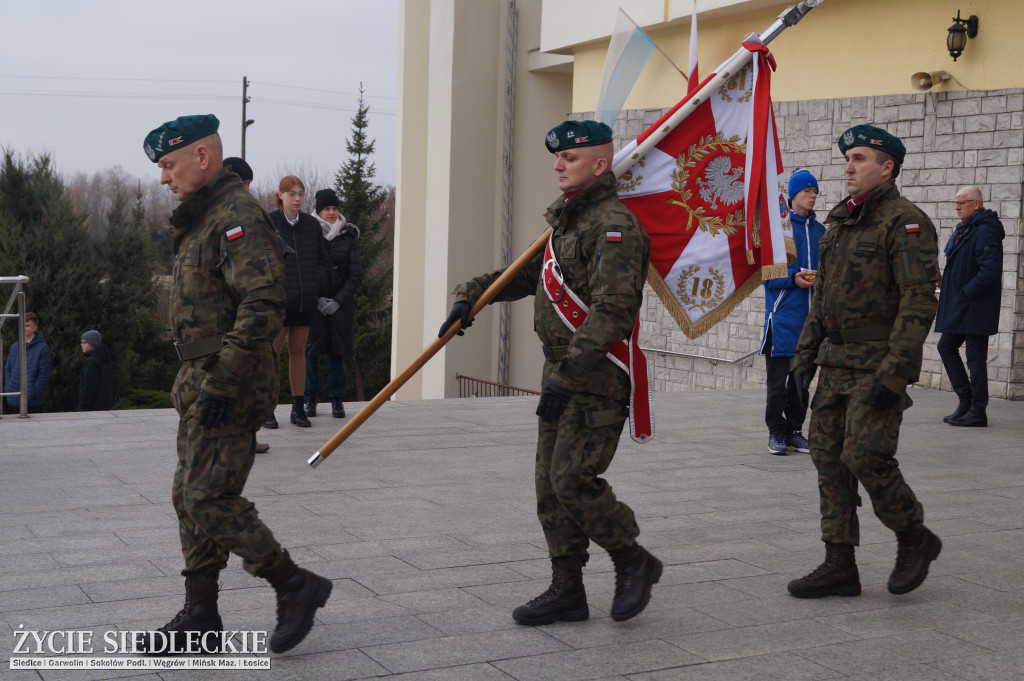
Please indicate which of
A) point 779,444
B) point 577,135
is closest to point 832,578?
point 577,135

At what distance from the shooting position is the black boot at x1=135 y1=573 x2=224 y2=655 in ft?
12.9

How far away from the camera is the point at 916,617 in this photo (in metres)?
4.55

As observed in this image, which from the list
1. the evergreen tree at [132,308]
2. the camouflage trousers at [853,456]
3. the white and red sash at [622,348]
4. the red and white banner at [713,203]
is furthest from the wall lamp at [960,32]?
the evergreen tree at [132,308]

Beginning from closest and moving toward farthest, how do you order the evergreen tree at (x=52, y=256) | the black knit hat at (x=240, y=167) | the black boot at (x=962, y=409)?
1. the black knit hat at (x=240, y=167)
2. the black boot at (x=962, y=409)
3. the evergreen tree at (x=52, y=256)

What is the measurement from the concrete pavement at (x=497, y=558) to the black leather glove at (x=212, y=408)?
33.5 inches

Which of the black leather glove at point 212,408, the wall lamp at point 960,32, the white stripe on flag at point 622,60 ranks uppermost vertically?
the wall lamp at point 960,32

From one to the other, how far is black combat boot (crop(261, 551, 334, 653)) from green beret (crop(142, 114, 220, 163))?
1.50 meters

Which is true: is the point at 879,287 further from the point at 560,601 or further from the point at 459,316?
the point at 560,601

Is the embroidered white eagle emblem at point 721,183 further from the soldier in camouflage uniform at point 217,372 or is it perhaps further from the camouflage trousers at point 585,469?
the soldier in camouflage uniform at point 217,372

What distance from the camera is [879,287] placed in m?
4.69

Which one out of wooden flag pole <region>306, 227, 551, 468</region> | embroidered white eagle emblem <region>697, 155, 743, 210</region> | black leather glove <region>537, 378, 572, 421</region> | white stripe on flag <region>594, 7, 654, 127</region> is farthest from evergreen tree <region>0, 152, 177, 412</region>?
black leather glove <region>537, 378, 572, 421</region>

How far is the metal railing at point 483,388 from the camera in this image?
881 inches

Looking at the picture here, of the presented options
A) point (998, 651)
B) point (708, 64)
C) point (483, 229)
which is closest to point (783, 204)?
point (998, 651)

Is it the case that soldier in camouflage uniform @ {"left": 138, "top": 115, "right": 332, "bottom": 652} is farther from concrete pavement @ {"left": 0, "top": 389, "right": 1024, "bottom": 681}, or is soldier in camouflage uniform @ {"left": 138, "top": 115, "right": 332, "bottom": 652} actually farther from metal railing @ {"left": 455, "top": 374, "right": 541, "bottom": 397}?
metal railing @ {"left": 455, "top": 374, "right": 541, "bottom": 397}
